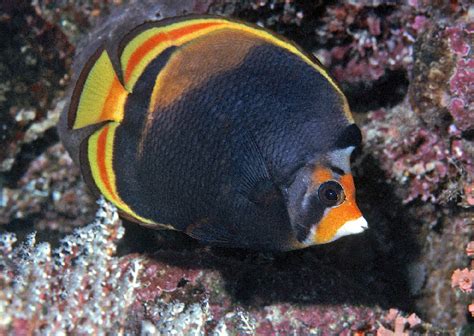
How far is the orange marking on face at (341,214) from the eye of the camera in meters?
1.81

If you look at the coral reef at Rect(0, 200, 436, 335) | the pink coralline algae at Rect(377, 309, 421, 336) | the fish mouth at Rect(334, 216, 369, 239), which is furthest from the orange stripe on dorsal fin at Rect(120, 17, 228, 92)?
the pink coralline algae at Rect(377, 309, 421, 336)

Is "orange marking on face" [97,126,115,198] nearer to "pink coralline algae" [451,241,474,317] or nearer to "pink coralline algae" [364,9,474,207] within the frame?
"pink coralline algae" [364,9,474,207]

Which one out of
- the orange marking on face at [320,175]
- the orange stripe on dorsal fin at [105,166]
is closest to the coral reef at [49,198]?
the orange stripe on dorsal fin at [105,166]

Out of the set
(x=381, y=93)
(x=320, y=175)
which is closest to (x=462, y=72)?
(x=381, y=93)

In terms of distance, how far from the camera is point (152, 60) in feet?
6.63

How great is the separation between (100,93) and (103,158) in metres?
0.29

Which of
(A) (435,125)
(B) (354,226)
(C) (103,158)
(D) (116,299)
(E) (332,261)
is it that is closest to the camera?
(B) (354,226)

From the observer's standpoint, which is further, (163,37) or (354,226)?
(163,37)

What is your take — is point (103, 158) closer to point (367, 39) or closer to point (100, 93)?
point (100, 93)

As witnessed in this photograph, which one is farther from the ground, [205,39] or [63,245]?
[205,39]

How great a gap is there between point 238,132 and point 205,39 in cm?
43

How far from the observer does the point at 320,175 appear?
181 centimetres

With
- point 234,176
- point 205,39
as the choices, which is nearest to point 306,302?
point 234,176

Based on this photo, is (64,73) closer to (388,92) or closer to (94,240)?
(94,240)
